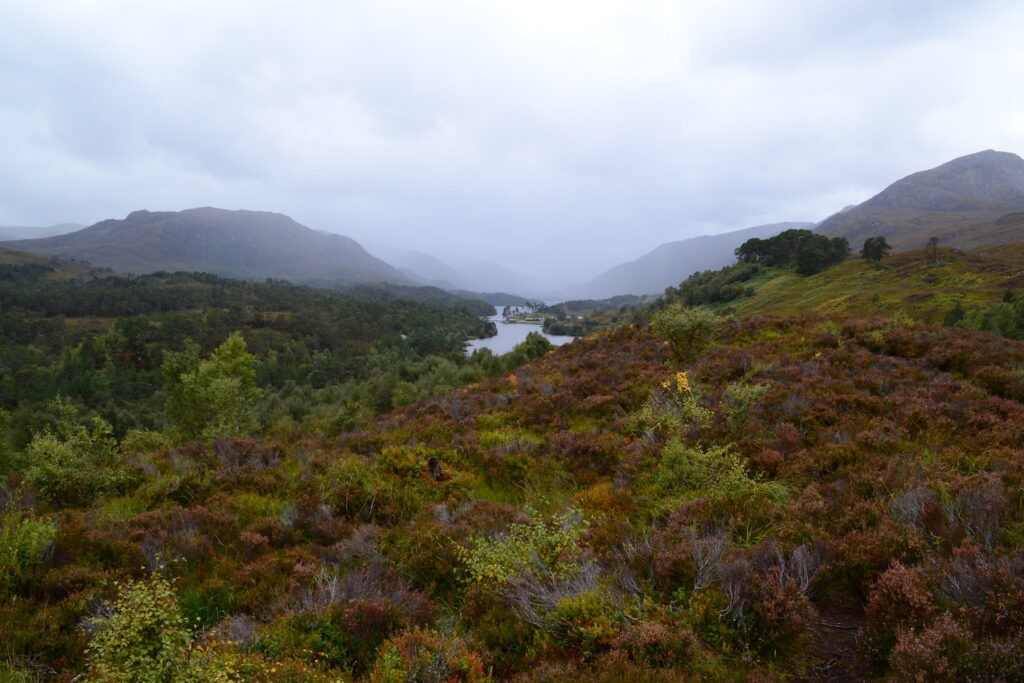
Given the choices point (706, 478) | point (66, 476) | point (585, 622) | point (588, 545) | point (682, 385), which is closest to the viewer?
point (585, 622)

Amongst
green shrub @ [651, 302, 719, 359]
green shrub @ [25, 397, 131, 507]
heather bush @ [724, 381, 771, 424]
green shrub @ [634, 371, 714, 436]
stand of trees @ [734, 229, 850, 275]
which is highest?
stand of trees @ [734, 229, 850, 275]

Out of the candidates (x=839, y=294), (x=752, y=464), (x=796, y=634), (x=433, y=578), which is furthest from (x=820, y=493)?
(x=839, y=294)

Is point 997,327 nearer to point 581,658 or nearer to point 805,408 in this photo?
point 805,408

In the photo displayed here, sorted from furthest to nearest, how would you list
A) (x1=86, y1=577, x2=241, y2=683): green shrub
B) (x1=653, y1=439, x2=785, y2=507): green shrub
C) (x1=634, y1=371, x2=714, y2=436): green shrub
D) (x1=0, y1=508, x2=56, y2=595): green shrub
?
1. (x1=634, y1=371, x2=714, y2=436): green shrub
2. (x1=653, y1=439, x2=785, y2=507): green shrub
3. (x1=0, y1=508, x2=56, y2=595): green shrub
4. (x1=86, y1=577, x2=241, y2=683): green shrub

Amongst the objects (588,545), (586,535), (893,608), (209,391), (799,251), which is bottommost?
(209,391)

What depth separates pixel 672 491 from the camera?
6836 mm

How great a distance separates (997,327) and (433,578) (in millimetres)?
32830

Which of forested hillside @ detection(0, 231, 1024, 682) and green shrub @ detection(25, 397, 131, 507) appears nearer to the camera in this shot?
forested hillside @ detection(0, 231, 1024, 682)

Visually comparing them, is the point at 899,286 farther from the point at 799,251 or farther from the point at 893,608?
the point at 893,608

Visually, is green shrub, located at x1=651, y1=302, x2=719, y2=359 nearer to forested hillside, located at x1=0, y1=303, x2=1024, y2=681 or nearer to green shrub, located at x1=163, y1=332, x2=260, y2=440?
forested hillside, located at x1=0, y1=303, x2=1024, y2=681

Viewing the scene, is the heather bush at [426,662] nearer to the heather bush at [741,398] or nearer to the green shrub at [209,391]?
the heather bush at [741,398]

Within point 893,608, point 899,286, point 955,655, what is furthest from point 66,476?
point 899,286

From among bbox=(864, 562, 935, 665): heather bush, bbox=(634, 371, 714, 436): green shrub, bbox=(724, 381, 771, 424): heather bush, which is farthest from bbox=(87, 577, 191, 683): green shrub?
bbox=(724, 381, 771, 424): heather bush

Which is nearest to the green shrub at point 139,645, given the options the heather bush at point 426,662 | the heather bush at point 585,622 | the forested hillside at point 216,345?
the heather bush at point 426,662
